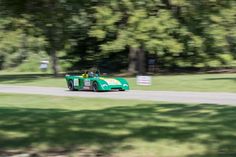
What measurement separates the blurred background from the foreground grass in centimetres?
151

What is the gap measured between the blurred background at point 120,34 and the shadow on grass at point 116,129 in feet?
4.89

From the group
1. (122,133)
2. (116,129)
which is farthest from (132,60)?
(122,133)

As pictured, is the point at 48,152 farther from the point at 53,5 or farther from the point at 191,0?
the point at 191,0

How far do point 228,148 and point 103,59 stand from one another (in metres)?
41.6

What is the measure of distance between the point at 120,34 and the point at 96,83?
23.4ft

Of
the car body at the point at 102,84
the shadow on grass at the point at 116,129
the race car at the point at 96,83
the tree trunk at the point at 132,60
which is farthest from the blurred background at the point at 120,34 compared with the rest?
the car body at the point at 102,84

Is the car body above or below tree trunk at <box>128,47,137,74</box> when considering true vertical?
below

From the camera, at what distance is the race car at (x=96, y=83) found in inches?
992

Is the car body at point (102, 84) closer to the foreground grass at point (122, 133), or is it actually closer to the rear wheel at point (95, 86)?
the rear wheel at point (95, 86)

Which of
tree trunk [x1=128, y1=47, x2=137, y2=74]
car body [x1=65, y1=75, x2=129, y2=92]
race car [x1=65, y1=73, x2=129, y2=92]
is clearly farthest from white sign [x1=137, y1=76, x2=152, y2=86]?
tree trunk [x1=128, y1=47, x2=137, y2=74]

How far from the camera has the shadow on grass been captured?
8.66 meters

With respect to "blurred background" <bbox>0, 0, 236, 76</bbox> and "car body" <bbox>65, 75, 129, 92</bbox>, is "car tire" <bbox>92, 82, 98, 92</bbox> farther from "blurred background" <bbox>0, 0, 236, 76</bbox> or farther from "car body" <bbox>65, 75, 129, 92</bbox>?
"blurred background" <bbox>0, 0, 236, 76</bbox>

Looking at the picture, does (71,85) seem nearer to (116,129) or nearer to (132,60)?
(116,129)

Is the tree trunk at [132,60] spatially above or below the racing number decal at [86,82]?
above
